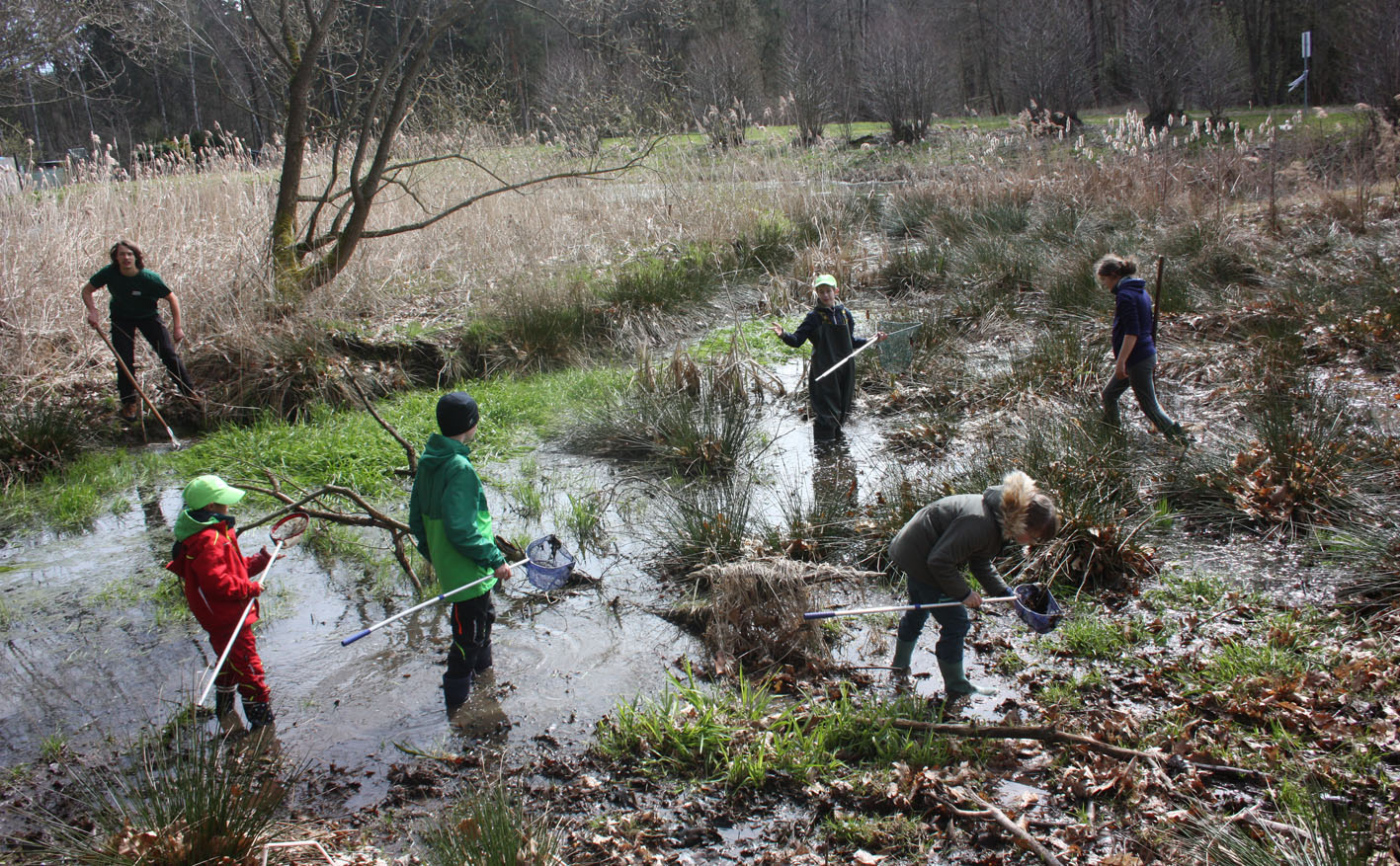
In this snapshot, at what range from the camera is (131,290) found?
8.69m

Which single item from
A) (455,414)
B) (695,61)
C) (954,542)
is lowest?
(954,542)

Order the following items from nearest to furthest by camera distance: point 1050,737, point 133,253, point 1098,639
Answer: point 1050,737 → point 1098,639 → point 133,253

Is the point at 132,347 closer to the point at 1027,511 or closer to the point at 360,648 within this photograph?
the point at 360,648

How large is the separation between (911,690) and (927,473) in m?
2.22

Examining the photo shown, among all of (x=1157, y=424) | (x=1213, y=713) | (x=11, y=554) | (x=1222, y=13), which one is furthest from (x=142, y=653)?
(x=1222, y=13)

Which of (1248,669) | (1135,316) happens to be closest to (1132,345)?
(1135,316)

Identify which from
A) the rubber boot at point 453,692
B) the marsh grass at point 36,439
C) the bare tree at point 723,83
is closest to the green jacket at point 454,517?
the rubber boot at point 453,692

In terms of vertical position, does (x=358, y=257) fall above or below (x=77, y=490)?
above

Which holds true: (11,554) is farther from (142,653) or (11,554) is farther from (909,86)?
(909,86)

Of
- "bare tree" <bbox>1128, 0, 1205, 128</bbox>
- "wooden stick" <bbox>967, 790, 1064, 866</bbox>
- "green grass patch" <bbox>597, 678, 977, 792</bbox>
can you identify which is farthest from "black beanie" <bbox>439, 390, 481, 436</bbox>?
"bare tree" <bbox>1128, 0, 1205, 128</bbox>

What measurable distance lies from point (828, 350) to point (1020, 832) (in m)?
4.97

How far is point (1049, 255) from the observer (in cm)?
1154

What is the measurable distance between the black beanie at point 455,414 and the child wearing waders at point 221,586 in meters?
0.97

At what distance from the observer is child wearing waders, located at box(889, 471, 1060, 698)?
3902 millimetres
